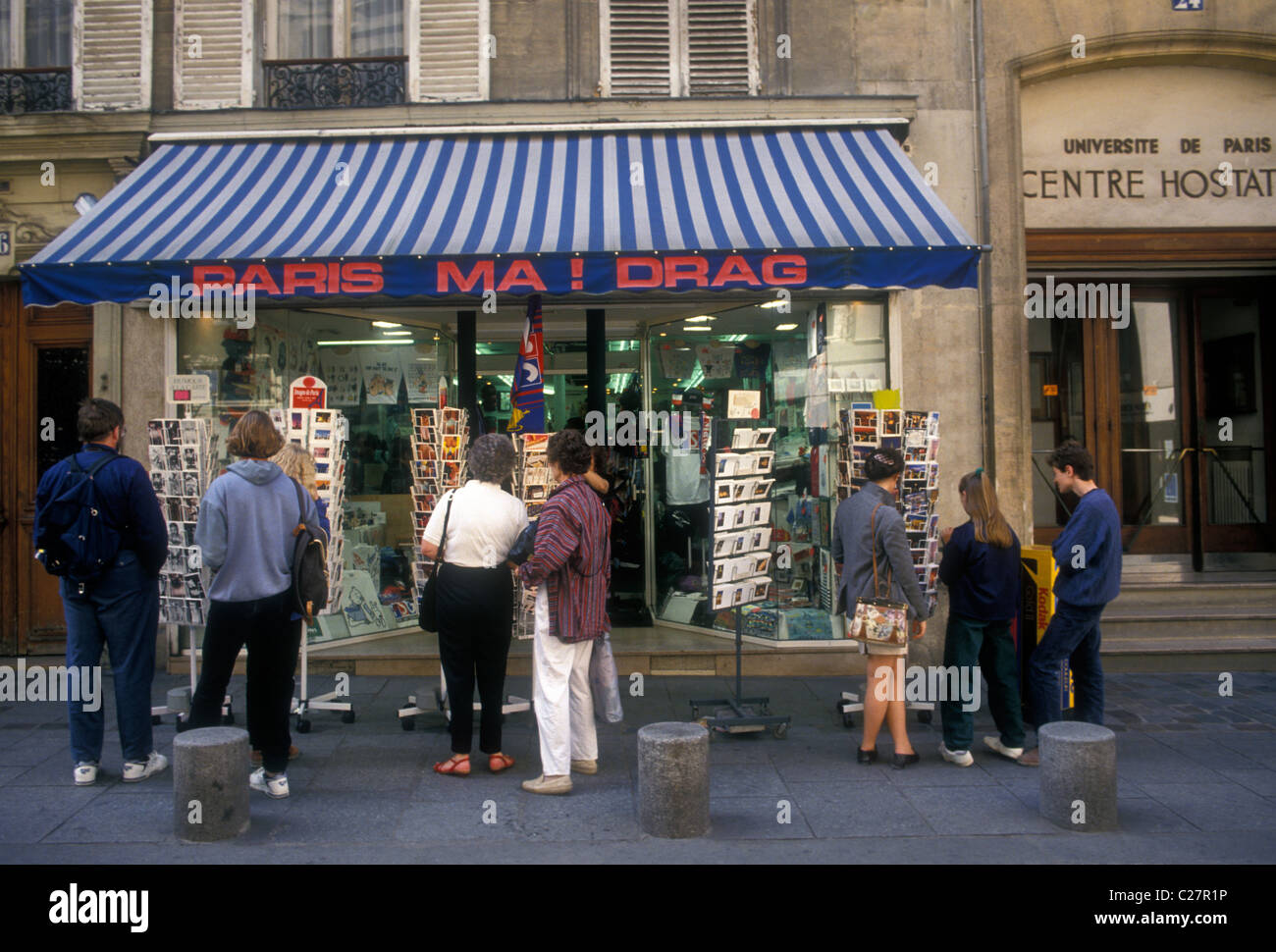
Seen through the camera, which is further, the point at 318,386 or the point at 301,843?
the point at 318,386

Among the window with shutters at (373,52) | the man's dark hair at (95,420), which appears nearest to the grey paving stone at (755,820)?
the man's dark hair at (95,420)

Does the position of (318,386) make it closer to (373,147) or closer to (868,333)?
(373,147)

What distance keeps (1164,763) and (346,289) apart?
19.7 feet

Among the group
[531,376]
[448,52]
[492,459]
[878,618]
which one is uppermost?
[448,52]

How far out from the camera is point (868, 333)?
9.14 m

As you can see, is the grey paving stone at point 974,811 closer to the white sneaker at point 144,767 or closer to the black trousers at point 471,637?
the black trousers at point 471,637

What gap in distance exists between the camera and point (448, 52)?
29.6 feet

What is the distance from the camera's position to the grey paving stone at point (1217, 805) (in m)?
5.34

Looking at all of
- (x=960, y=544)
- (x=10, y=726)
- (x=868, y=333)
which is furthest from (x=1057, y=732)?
(x=10, y=726)

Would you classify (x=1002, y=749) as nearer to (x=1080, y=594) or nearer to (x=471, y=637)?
(x=1080, y=594)

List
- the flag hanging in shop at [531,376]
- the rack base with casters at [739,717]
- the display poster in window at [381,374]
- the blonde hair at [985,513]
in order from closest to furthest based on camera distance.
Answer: the blonde hair at [985,513]
the rack base with casters at [739,717]
the flag hanging in shop at [531,376]
the display poster in window at [381,374]

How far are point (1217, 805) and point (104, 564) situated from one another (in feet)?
20.8

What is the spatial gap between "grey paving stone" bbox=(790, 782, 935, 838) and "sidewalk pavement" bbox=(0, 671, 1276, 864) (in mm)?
15

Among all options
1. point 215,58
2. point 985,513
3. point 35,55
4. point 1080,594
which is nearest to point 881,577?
point 985,513
